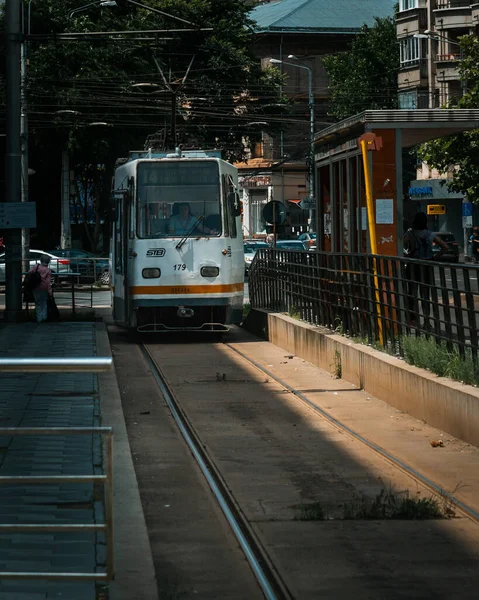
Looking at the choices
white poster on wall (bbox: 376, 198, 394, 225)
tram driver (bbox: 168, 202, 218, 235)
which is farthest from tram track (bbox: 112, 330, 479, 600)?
tram driver (bbox: 168, 202, 218, 235)

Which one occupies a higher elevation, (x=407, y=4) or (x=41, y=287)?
(x=407, y=4)

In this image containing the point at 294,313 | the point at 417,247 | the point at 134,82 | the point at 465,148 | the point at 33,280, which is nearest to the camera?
the point at 417,247

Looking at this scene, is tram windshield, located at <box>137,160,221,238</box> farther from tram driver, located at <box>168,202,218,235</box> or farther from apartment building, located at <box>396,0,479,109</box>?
apartment building, located at <box>396,0,479,109</box>

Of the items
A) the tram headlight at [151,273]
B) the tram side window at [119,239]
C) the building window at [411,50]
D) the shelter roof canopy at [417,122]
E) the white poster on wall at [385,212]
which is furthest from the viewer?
the building window at [411,50]

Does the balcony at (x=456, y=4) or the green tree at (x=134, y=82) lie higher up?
the balcony at (x=456, y=4)

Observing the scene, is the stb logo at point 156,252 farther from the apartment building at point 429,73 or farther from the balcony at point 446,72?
the balcony at point 446,72

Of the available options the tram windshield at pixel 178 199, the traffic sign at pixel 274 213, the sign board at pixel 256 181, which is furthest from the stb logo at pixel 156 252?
the sign board at pixel 256 181

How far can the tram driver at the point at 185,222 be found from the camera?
70.6 feet

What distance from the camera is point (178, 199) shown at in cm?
2148

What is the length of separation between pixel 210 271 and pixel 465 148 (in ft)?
51.8

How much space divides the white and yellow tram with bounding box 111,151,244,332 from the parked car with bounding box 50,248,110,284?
22.9 meters

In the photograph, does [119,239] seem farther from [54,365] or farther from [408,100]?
[408,100]

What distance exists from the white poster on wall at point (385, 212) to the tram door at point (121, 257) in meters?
7.14

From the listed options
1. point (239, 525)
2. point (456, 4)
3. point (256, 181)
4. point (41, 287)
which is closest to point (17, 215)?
point (41, 287)
